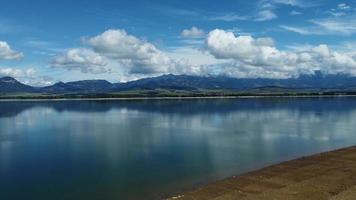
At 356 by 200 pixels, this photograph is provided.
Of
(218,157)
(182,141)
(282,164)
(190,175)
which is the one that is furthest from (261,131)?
(190,175)

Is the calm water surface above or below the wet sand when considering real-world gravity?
below

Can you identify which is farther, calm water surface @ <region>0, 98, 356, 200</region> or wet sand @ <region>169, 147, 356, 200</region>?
calm water surface @ <region>0, 98, 356, 200</region>

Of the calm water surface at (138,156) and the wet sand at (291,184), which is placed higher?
the wet sand at (291,184)

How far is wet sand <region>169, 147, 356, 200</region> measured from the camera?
102 ft

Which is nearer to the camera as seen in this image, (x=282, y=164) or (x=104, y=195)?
(x=104, y=195)

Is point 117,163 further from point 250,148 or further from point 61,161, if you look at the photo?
point 250,148

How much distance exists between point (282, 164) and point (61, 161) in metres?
25.3

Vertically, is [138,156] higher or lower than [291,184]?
lower

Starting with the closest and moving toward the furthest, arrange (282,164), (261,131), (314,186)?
(314,186)
(282,164)
(261,131)

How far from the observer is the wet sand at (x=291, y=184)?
31.1 m

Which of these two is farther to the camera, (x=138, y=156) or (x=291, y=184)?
(x=138, y=156)

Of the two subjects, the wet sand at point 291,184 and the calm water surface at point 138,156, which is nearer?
the wet sand at point 291,184

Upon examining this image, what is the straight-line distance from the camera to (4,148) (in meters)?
63.5

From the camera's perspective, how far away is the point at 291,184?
34.9 metres
